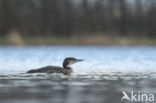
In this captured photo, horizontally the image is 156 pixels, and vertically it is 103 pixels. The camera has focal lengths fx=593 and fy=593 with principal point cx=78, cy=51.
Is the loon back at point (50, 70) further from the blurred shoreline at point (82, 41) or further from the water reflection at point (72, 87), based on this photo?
the blurred shoreline at point (82, 41)

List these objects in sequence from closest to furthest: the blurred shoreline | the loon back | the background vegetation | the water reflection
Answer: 1. the water reflection
2. the loon back
3. the blurred shoreline
4. the background vegetation

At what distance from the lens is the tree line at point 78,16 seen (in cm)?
5209

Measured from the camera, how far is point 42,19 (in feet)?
184

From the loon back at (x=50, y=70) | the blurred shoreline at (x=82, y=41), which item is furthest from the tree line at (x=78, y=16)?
the loon back at (x=50, y=70)

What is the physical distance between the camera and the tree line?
52.1 metres

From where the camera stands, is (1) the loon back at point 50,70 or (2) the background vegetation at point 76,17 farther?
(2) the background vegetation at point 76,17

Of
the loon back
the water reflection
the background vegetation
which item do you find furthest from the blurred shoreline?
the water reflection

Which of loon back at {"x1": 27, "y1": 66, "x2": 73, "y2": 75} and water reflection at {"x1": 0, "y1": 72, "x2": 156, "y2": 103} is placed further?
loon back at {"x1": 27, "y1": 66, "x2": 73, "y2": 75}

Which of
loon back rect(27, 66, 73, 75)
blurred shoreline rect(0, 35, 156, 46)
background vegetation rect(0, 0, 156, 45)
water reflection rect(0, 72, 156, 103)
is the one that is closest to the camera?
water reflection rect(0, 72, 156, 103)

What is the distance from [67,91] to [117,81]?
2.42 meters

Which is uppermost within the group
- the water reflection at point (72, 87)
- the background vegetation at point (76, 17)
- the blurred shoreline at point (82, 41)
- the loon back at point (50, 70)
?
the background vegetation at point (76, 17)

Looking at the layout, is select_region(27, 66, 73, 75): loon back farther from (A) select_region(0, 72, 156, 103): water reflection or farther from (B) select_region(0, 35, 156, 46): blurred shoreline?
(B) select_region(0, 35, 156, 46): blurred shoreline

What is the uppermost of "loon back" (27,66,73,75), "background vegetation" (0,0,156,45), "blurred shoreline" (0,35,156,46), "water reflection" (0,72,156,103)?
"background vegetation" (0,0,156,45)

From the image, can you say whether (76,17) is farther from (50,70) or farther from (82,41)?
(50,70)
